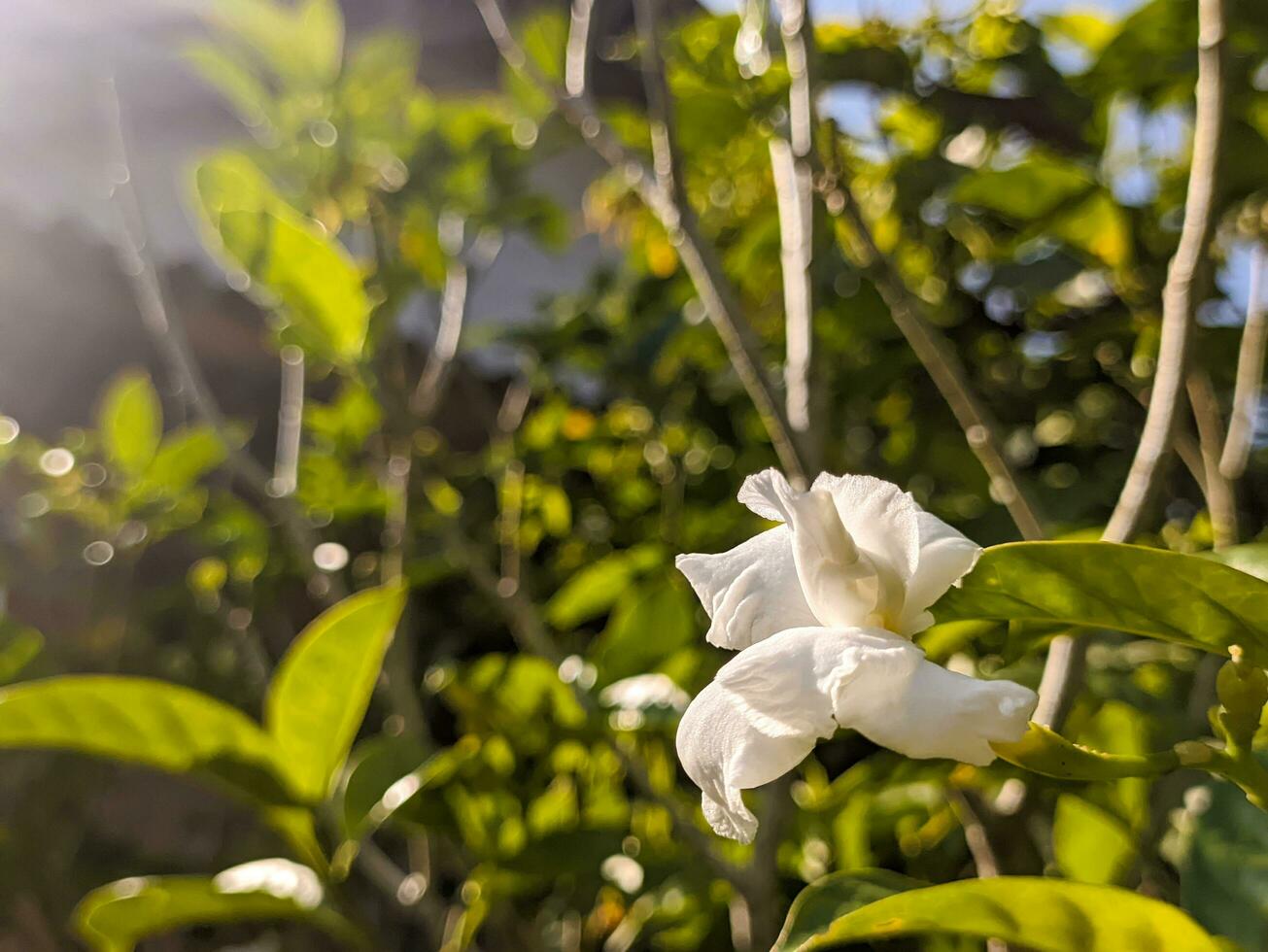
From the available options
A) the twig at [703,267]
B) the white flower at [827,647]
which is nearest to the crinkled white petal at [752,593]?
the white flower at [827,647]

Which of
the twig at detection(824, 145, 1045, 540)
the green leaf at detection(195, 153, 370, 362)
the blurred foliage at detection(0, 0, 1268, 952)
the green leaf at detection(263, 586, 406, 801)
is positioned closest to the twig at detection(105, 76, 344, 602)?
the blurred foliage at detection(0, 0, 1268, 952)

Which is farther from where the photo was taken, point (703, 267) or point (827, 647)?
point (703, 267)

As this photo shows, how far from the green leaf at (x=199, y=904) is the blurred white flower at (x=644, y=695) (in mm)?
214

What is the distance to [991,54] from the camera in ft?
2.62

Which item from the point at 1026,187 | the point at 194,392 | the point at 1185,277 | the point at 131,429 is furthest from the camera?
the point at 131,429

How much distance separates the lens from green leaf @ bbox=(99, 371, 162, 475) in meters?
1.14

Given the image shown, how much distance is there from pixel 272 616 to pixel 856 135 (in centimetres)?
121

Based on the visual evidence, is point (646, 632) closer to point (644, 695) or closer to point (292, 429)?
point (644, 695)

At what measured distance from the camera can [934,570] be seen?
27cm

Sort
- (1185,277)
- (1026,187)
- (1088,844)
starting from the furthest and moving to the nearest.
Answer: (1026,187), (1088,844), (1185,277)

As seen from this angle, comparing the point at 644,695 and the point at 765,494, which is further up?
the point at 765,494

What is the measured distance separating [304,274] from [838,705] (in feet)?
2.09

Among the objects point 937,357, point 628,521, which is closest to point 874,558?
point 937,357

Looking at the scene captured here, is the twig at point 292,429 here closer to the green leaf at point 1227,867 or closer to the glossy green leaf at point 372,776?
the glossy green leaf at point 372,776
